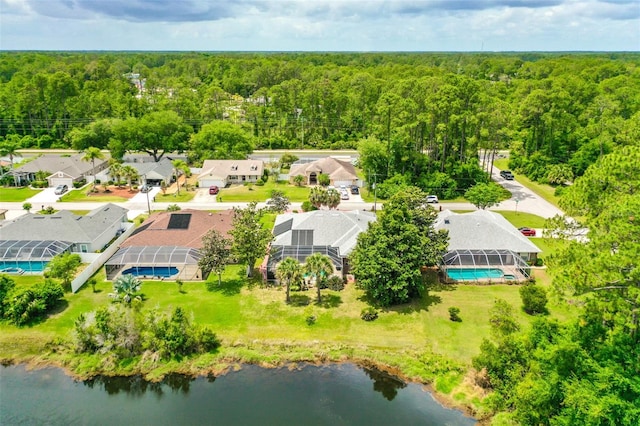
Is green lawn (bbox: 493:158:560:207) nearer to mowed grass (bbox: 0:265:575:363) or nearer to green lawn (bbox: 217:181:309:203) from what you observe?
mowed grass (bbox: 0:265:575:363)

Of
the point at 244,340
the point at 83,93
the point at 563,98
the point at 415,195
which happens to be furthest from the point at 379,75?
the point at 244,340

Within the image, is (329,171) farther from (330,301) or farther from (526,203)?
(330,301)

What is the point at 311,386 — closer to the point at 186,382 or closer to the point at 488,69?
the point at 186,382

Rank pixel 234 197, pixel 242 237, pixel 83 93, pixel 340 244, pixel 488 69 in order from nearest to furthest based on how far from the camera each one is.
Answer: pixel 242 237 → pixel 340 244 → pixel 234 197 → pixel 83 93 → pixel 488 69

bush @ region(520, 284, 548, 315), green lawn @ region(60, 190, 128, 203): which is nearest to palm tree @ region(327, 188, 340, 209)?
bush @ region(520, 284, 548, 315)

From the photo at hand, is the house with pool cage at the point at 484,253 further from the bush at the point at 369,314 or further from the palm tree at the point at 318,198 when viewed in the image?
the palm tree at the point at 318,198

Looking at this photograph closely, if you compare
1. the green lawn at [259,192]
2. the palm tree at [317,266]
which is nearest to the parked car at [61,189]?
the green lawn at [259,192]
